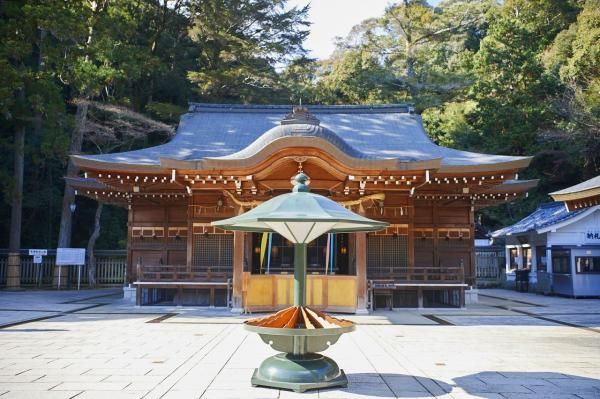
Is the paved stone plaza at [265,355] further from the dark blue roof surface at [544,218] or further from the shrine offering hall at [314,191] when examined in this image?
the dark blue roof surface at [544,218]

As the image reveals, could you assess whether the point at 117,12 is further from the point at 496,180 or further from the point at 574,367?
the point at 574,367

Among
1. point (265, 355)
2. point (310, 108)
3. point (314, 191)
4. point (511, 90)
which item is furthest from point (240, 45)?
point (265, 355)

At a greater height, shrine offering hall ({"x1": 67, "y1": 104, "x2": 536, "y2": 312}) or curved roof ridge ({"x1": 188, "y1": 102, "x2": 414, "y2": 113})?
curved roof ridge ({"x1": 188, "y1": 102, "x2": 414, "y2": 113})

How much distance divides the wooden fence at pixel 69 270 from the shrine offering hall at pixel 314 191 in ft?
22.3

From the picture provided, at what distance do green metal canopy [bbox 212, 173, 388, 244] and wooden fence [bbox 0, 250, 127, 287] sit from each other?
1728 cm

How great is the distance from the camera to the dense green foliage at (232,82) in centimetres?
1927

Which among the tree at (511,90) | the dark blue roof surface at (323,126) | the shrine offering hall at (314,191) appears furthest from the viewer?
the tree at (511,90)

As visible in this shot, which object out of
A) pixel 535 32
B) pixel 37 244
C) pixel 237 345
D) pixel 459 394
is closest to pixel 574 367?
pixel 459 394

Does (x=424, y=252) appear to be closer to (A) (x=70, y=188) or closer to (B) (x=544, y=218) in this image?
(B) (x=544, y=218)

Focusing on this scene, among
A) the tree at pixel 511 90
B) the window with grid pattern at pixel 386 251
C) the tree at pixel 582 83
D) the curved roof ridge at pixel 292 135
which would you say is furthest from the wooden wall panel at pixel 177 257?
the tree at pixel 582 83

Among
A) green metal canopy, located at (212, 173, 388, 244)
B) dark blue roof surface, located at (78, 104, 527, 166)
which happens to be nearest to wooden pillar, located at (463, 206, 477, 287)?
dark blue roof surface, located at (78, 104, 527, 166)

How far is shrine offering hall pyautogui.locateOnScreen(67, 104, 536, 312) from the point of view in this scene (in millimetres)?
11102

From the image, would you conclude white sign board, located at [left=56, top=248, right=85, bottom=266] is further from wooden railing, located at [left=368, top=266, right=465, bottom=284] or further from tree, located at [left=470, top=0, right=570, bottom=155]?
tree, located at [left=470, top=0, right=570, bottom=155]

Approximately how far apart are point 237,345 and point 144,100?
23.1m
